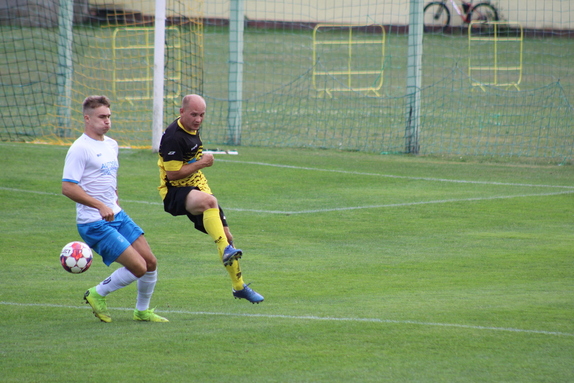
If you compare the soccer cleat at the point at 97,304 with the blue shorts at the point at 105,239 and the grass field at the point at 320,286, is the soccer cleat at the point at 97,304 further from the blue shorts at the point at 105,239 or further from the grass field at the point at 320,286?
the blue shorts at the point at 105,239

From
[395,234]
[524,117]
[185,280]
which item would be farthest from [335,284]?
[524,117]

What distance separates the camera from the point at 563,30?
97.7 ft

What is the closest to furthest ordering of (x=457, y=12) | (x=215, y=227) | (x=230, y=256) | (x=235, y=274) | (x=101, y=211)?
1. (x=101, y=211)
2. (x=230, y=256)
3. (x=235, y=274)
4. (x=215, y=227)
5. (x=457, y=12)

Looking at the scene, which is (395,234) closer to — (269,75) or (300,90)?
(300,90)

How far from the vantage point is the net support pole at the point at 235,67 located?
64.1 ft

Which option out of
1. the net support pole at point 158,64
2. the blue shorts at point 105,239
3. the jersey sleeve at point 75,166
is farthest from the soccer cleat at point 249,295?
the net support pole at point 158,64

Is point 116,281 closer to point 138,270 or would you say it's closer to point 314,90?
point 138,270

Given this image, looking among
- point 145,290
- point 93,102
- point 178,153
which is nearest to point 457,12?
point 178,153

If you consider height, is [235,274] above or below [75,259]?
below

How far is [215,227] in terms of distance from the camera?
777cm

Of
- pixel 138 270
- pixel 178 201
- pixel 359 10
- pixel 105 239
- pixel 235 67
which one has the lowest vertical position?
pixel 138 270

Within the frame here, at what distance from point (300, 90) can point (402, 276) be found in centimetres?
1983

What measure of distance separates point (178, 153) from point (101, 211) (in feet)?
4.46

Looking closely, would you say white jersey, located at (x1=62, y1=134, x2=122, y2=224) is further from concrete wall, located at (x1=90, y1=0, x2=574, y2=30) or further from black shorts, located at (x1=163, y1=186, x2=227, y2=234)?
concrete wall, located at (x1=90, y1=0, x2=574, y2=30)
